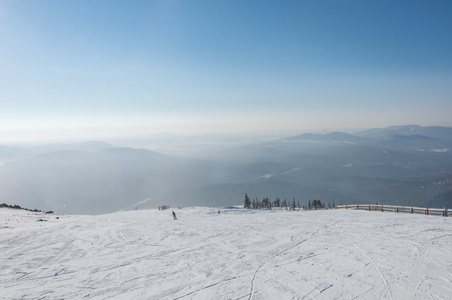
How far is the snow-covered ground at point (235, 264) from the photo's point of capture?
8.16 m

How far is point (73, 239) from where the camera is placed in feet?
52.2

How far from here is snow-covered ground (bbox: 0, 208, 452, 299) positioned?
26.8 ft

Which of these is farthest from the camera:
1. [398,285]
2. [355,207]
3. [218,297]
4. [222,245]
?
[355,207]

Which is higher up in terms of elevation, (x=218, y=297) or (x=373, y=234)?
(x=218, y=297)

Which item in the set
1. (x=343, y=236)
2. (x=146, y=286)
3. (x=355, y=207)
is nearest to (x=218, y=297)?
(x=146, y=286)

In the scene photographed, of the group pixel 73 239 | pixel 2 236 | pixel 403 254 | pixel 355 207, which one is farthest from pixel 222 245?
pixel 355 207

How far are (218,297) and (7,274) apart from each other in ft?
31.6

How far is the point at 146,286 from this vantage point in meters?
8.71

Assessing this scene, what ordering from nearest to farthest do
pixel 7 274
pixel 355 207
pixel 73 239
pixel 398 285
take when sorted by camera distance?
pixel 398 285 → pixel 7 274 → pixel 73 239 → pixel 355 207

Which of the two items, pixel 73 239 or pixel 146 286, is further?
pixel 73 239

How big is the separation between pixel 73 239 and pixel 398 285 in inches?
729

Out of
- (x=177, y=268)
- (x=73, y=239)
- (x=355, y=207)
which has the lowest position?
(x=355, y=207)

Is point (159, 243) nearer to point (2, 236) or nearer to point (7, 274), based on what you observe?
point (7, 274)

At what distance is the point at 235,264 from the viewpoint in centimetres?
1070
